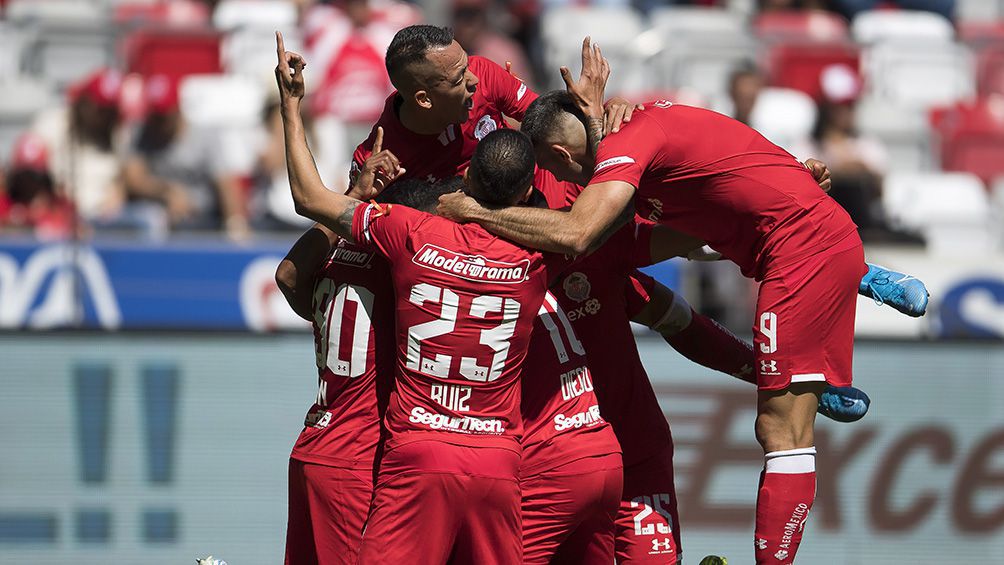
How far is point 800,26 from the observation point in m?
13.6

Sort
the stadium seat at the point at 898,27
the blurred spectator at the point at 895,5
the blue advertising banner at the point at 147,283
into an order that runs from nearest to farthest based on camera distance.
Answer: the blue advertising banner at the point at 147,283
the stadium seat at the point at 898,27
the blurred spectator at the point at 895,5

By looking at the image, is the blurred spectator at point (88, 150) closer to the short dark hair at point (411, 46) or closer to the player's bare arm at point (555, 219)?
the short dark hair at point (411, 46)

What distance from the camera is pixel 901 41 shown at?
44.0ft

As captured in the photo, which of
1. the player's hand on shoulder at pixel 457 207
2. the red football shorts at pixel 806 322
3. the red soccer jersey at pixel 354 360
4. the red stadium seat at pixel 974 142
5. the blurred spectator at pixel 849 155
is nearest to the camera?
the player's hand on shoulder at pixel 457 207

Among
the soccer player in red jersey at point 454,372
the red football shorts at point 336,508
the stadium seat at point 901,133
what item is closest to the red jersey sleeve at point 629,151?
the soccer player in red jersey at point 454,372

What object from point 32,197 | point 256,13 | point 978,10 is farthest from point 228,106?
point 978,10

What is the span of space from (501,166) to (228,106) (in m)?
7.13

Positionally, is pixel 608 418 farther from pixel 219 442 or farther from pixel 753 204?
pixel 219 442

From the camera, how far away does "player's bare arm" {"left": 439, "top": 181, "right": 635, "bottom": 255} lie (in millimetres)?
4918

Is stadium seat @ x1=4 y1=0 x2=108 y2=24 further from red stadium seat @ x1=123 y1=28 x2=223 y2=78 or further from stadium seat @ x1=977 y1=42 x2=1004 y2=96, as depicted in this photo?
stadium seat @ x1=977 y1=42 x2=1004 y2=96

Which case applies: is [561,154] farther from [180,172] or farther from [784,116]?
[784,116]

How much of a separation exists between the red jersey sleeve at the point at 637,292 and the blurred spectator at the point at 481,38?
6092 mm

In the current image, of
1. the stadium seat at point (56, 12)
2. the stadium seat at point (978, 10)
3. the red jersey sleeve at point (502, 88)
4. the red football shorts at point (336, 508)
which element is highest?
the stadium seat at point (978, 10)

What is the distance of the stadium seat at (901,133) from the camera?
41.3 ft
